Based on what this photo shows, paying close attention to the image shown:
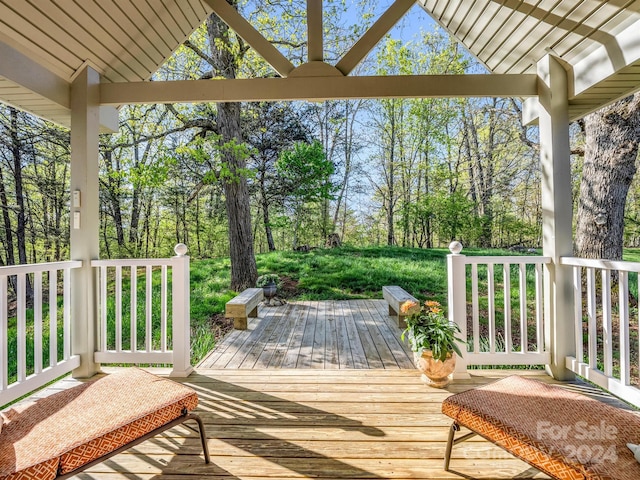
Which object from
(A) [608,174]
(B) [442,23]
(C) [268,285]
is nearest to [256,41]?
(B) [442,23]

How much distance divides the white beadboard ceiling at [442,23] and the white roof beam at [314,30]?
1.21 metres

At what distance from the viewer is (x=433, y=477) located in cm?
162

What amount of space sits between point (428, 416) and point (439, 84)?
269 cm

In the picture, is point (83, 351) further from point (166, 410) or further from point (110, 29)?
point (110, 29)

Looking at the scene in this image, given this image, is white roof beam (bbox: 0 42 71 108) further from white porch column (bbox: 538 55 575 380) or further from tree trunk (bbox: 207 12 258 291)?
white porch column (bbox: 538 55 575 380)

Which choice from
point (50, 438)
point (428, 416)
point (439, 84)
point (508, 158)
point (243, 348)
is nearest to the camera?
point (50, 438)

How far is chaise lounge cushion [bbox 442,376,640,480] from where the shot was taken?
121 centimetres

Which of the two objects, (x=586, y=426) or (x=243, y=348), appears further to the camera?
(x=243, y=348)

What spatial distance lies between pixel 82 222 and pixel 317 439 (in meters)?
2.60

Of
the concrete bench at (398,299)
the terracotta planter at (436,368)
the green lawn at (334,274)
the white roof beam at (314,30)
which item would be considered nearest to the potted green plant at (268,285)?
the green lawn at (334,274)

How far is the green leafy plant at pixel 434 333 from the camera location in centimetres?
257

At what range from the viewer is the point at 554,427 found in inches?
54.5

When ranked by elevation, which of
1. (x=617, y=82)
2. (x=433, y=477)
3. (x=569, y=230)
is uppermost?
(x=617, y=82)

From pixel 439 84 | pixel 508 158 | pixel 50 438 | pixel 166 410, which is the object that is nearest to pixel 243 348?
pixel 166 410
